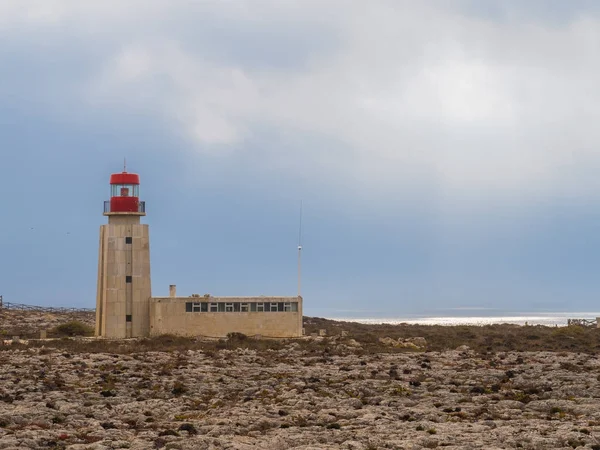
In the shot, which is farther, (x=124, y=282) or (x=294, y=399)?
(x=124, y=282)

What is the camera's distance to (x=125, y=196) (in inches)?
2702

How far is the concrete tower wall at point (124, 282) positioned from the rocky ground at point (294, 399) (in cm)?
965

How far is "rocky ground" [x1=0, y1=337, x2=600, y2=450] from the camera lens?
96.0 ft

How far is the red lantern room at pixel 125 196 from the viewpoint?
68000 mm

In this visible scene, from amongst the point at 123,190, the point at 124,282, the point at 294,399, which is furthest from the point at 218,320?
the point at 294,399

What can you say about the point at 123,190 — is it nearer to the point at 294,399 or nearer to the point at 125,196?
the point at 125,196

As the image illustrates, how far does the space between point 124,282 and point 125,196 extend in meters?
6.22

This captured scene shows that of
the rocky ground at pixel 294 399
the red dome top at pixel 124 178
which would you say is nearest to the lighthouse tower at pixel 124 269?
the red dome top at pixel 124 178

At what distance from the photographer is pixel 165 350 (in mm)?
57781

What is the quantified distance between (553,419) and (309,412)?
8712 mm

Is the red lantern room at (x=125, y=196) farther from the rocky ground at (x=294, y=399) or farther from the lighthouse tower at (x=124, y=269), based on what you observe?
the rocky ground at (x=294, y=399)

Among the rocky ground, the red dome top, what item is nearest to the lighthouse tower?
the red dome top

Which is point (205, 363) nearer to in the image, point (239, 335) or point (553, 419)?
point (239, 335)

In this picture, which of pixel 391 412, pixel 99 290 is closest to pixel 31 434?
pixel 391 412
